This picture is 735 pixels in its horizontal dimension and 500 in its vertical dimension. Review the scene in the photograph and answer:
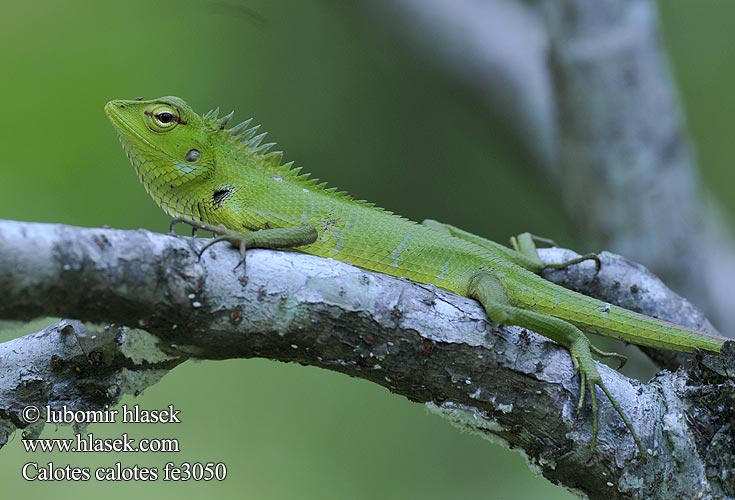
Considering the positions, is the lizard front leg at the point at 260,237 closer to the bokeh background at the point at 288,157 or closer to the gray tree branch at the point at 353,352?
the gray tree branch at the point at 353,352

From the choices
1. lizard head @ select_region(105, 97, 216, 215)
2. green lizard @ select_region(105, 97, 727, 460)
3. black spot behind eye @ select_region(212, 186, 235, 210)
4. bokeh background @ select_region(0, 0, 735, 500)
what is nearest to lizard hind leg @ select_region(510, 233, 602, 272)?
green lizard @ select_region(105, 97, 727, 460)

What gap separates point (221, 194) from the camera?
11.8ft

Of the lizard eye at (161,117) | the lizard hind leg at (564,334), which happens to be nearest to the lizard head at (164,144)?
the lizard eye at (161,117)

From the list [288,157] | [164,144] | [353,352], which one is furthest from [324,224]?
[288,157]

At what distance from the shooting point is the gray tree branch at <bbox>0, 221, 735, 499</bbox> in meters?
2.18

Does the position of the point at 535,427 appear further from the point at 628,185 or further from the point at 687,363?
the point at 628,185

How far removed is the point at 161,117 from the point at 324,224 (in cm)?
94

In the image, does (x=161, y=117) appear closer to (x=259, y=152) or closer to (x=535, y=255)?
(x=259, y=152)

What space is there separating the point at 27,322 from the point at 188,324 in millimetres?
445

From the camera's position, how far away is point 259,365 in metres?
6.62

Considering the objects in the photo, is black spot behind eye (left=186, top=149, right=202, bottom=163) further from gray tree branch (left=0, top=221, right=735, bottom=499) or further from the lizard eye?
gray tree branch (left=0, top=221, right=735, bottom=499)

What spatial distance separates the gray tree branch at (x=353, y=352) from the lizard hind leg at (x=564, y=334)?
0.04 meters

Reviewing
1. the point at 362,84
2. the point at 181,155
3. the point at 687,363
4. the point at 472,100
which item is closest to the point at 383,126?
the point at 362,84

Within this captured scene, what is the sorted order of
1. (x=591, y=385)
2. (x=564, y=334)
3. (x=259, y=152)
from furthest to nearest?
(x=259, y=152) → (x=564, y=334) → (x=591, y=385)
